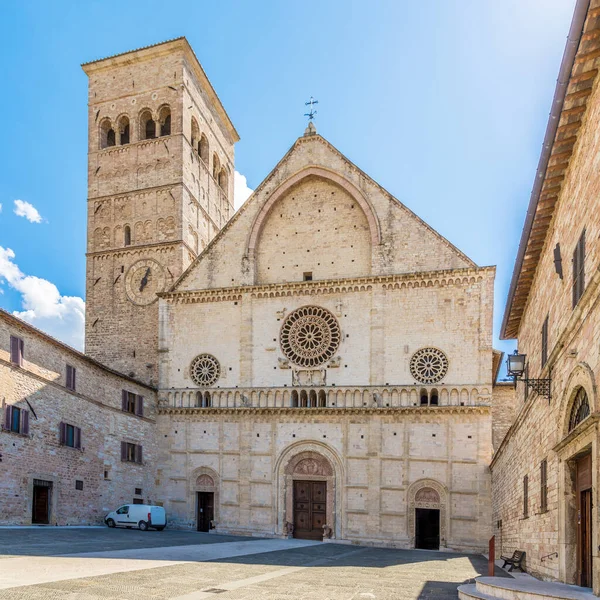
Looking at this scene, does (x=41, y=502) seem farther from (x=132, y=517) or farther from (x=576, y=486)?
(x=576, y=486)

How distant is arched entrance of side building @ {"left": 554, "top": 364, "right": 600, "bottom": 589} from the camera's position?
35.3 feet

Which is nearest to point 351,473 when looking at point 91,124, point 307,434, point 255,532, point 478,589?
point 307,434

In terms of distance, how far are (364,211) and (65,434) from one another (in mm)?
16298

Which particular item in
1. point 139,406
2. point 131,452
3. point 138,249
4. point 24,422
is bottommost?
point 131,452

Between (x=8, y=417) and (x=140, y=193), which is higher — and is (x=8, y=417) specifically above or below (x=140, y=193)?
below

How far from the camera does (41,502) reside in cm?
2442

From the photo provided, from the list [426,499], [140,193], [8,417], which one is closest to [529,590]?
[8,417]

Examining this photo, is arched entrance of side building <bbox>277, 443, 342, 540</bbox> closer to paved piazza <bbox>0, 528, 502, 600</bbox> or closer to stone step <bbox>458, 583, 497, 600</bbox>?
paved piazza <bbox>0, 528, 502, 600</bbox>

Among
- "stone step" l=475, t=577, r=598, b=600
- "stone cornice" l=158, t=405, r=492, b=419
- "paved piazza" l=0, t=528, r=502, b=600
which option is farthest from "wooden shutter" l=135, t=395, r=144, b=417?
"stone step" l=475, t=577, r=598, b=600

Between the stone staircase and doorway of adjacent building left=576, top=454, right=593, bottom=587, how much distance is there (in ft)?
1.13

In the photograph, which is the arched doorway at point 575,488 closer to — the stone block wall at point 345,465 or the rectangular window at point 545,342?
the rectangular window at point 545,342

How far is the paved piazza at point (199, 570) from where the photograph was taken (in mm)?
11648

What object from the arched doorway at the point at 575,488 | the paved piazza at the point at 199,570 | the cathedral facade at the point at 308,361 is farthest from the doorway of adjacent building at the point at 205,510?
the arched doorway at the point at 575,488

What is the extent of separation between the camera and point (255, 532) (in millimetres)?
30031
